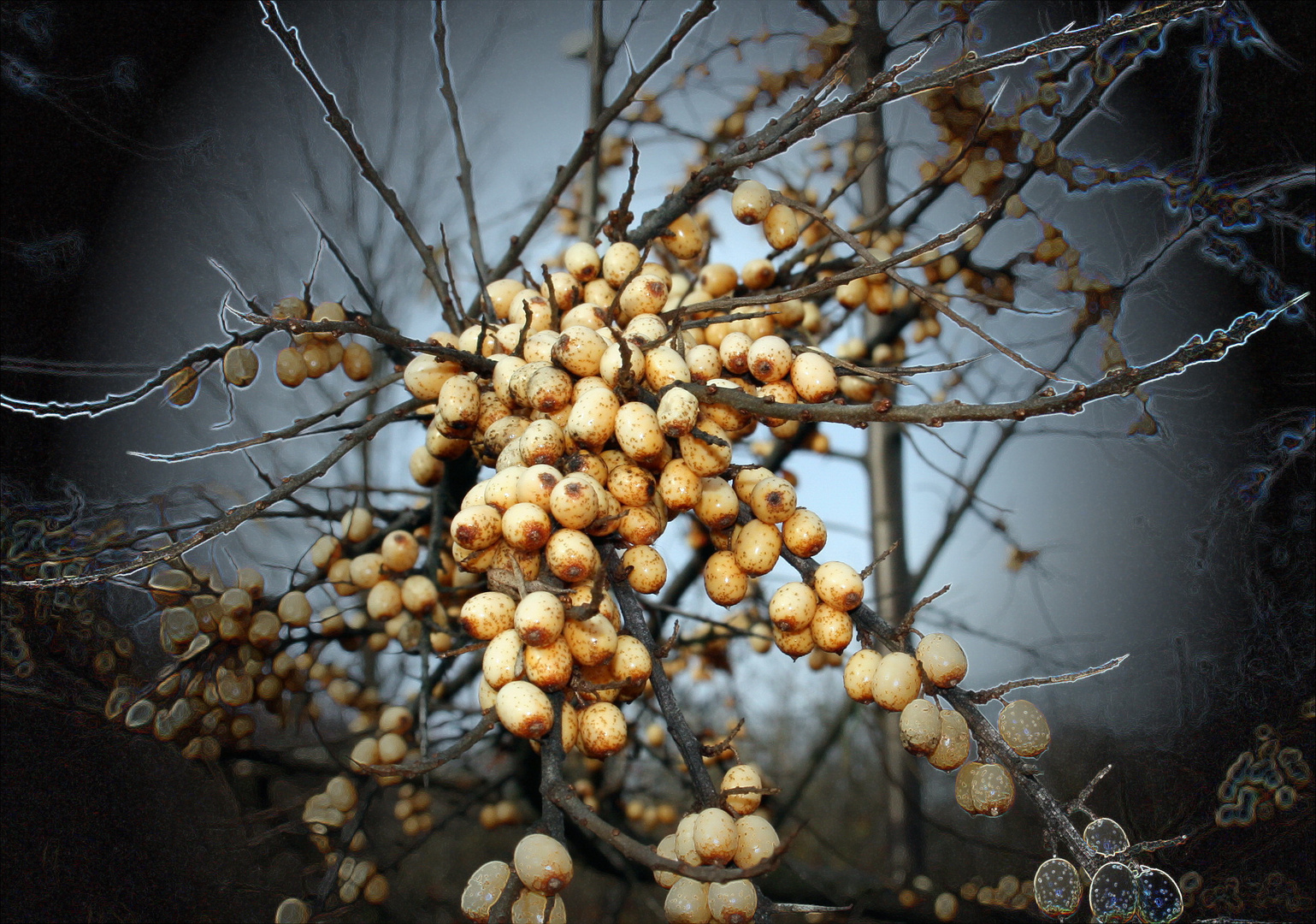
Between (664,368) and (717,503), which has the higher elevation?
(664,368)

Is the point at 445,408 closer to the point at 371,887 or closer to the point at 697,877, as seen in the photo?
the point at 697,877

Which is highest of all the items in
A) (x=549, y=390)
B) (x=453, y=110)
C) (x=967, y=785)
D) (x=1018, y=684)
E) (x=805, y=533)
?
(x=453, y=110)

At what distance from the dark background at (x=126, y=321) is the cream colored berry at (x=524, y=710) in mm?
553

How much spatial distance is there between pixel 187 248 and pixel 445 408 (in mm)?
502

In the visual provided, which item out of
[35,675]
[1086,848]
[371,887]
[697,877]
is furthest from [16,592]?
[1086,848]

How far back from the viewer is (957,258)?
1.42 m

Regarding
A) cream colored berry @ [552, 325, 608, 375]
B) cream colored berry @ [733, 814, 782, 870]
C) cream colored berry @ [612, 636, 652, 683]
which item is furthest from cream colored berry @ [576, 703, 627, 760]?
cream colored berry @ [552, 325, 608, 375]

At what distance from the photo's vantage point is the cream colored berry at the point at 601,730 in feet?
2.52

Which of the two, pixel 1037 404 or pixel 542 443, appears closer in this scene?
pixel 1037 404

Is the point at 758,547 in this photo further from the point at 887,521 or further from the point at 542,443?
the point at 887,521

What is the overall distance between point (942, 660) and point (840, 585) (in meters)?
0.12

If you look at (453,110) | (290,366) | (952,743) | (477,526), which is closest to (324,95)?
(453,110)

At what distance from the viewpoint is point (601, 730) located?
2.52 feet

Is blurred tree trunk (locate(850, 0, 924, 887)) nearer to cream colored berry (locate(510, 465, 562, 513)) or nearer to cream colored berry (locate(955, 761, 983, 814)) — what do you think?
cream colored berry (locate(955, 761, 983, 814))
